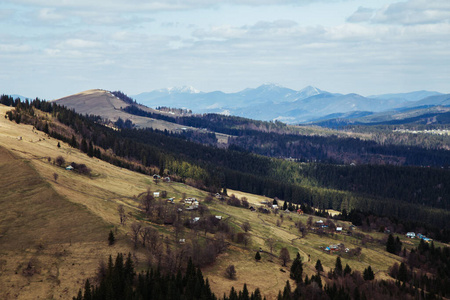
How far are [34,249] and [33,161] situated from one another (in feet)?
204

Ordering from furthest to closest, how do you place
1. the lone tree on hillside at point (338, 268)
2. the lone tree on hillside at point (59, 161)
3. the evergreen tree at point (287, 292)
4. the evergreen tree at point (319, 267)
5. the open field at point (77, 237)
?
the lone tree on hillside at point (59, 161) < the lone tree on hillside at point (338, 268) < the evergreen tree at point (319, 267) < the evergreen tree at point (287, 292) < the open field at point (77, 237)

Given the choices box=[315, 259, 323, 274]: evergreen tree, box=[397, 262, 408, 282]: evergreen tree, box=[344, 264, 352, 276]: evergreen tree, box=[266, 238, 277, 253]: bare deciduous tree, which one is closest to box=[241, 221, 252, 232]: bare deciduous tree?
box=[266, 238, 277, 253]: bare deciduous tree

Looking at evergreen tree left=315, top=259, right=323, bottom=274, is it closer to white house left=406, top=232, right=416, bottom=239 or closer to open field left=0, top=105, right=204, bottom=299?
open field left=0, top=105, right=204, bottom=299

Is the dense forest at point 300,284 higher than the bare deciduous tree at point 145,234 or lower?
lower

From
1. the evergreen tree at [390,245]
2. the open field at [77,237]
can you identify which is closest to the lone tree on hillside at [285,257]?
the open field at [77,237]

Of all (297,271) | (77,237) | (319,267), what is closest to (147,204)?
(77,237)

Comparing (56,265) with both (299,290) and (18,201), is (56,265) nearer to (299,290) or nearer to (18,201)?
(18,201)

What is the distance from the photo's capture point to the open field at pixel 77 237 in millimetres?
95125

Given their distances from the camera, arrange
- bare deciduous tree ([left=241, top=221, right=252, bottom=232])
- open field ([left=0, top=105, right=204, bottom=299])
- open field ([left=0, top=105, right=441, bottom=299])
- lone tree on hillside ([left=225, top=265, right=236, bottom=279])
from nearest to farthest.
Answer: open field ([left=0, top=105, right=204, bottom=299]), open field ([left=0, top=105, right=441, bottom=299]), lone tree on hillside ([left=225, top=265, right=236, bottom=279]), bare deciduous tree ([left=241, top=221, right=252, bottom=232])

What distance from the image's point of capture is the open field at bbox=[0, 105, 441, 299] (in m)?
95.1

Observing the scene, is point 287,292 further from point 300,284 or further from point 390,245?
point 390,245

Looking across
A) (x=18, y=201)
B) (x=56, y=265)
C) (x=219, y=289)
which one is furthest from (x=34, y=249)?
(x=219, y=289)

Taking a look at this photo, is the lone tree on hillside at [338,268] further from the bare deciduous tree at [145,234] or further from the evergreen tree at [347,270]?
the bare deciduous tree at [145,234]

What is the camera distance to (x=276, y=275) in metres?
116
